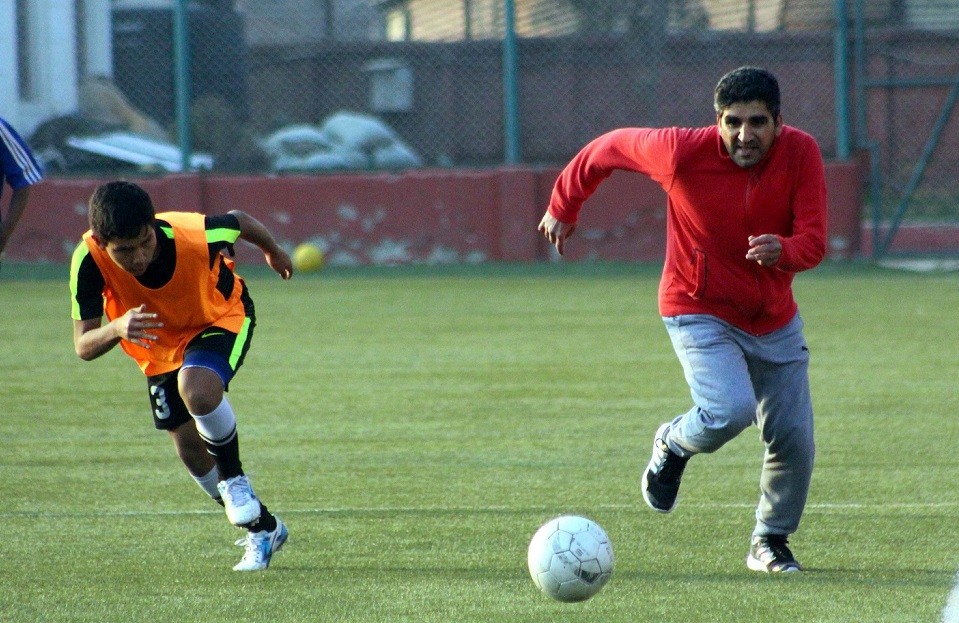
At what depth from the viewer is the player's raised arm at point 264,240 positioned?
5293 mm

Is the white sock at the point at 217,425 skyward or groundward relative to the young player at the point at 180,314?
groundward

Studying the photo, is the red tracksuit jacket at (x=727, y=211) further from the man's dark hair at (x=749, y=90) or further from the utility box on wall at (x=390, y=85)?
the utility box on wall at (x=390, y=85)

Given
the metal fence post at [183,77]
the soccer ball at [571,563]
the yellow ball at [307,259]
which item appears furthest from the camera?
the metal fence post at [183,77]

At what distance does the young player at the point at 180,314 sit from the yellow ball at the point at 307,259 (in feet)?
33.8

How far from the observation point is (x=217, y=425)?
4.97 m

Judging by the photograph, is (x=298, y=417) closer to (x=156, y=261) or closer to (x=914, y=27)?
(x=156, y=261)

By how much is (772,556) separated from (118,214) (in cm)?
229

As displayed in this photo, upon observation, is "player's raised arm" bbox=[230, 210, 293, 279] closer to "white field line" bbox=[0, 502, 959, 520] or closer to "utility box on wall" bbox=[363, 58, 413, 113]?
"white field line" bbox=[0, 502, 959, 520]

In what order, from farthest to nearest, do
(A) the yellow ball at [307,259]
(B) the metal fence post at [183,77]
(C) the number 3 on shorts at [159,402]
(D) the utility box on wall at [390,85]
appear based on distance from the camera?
(D) the utility box on wall at [390,85] < (B) the metal fence post at [183,77] < (A) the yellow ball at [307,259] < (C) the number 3 on shorts at [159,402]

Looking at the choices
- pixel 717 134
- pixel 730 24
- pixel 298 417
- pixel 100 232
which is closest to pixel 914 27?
pixel 730 24

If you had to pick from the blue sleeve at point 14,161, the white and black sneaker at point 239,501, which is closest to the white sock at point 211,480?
the white and black sneaker at point 239,501

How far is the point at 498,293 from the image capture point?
13.6 metres

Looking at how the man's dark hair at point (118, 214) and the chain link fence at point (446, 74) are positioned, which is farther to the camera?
the chain link fence at point (446, 74)

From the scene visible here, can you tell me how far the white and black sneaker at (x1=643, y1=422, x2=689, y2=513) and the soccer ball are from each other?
0.57m
